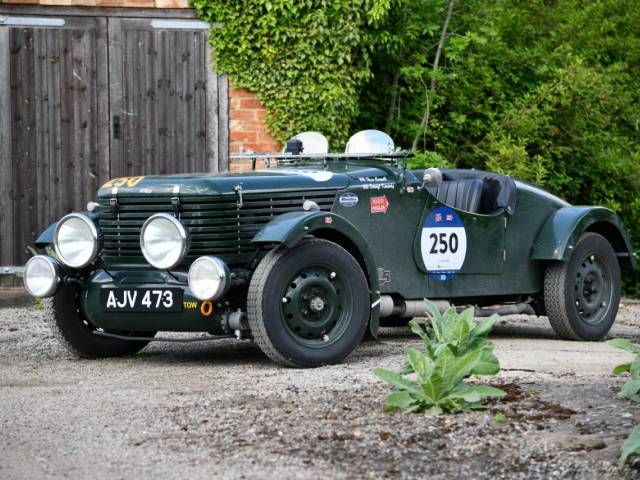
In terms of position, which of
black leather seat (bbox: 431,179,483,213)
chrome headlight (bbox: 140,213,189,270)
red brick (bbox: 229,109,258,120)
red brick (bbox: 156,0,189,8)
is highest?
red brick (bbox: 156,0,189,8)

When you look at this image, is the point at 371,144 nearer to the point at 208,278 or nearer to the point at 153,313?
the point at 208,278

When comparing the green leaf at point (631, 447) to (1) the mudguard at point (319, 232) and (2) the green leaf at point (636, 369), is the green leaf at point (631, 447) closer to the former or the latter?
(2) the green leaf at point (636, 369)

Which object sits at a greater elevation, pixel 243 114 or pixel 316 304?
pixel 243 114

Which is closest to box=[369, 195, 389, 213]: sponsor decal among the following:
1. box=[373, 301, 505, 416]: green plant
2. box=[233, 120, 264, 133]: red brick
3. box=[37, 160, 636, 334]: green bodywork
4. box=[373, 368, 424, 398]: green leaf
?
box=[37, 160, 636, 334]: green bodywork

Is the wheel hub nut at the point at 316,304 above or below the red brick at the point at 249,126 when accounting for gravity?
below

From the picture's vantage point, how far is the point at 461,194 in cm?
922

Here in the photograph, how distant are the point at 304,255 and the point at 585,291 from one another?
2.77m

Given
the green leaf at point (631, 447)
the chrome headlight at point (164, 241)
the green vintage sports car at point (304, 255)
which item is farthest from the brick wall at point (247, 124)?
the green leaf at point (631, 447)

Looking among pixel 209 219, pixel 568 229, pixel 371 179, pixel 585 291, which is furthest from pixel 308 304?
pixel 585 291

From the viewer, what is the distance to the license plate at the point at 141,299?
7473 mm

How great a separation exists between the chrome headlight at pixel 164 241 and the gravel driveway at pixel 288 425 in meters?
0.65

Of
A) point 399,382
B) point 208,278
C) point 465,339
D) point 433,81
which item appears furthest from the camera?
point 433,81

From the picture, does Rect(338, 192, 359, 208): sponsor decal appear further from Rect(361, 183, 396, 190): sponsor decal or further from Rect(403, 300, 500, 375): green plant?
Rect(403, 300, 500, 375): green plant

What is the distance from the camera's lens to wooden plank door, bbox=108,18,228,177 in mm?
13016
